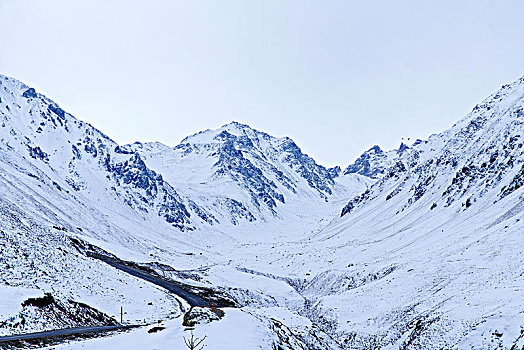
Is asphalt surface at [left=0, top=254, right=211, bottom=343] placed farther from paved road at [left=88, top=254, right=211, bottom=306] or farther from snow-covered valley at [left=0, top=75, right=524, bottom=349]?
snow-covered valley at [left=0, top=75, right=524, bottom=349]

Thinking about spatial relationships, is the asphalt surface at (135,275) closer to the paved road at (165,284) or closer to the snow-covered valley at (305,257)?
the paved road at (165,284)

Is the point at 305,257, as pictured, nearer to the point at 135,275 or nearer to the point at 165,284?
the point at 165,284

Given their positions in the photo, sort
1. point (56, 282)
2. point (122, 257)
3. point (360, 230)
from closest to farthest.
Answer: point (56, 282) < point (122, 257) < point (360, 230)

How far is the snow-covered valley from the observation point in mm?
23250

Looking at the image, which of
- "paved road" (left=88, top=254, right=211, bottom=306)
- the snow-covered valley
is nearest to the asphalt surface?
"paved road" (left=88, top=254, right=211, bottom=306)

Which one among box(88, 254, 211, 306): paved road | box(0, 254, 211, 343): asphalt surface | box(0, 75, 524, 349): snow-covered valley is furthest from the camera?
box(88, 254, 211, 306): paved road

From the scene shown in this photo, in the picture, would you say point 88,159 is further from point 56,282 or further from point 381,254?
point 56,282

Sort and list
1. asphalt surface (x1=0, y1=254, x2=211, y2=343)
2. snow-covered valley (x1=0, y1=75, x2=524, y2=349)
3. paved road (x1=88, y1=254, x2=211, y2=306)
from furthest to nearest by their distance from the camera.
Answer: paved road (x1=88, y1=254, x2=211, y2=306), snow-covered valley (x1=0, y1=75, x2=524, y2=349), asphalt surface (x1=0, y1=254, x2=211, y2=343)

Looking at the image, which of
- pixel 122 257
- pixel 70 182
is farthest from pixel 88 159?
pixel 122 257

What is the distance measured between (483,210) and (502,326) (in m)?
61.8

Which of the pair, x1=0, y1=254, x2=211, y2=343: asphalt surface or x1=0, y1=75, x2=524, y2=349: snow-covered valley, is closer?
x1=0, y1=254, x2=211, y2=343: asphalt surface

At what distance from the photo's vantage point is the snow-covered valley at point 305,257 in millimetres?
23250

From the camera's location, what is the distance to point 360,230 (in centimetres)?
11500

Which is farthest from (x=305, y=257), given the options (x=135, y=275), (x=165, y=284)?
(x=135, y=275)
